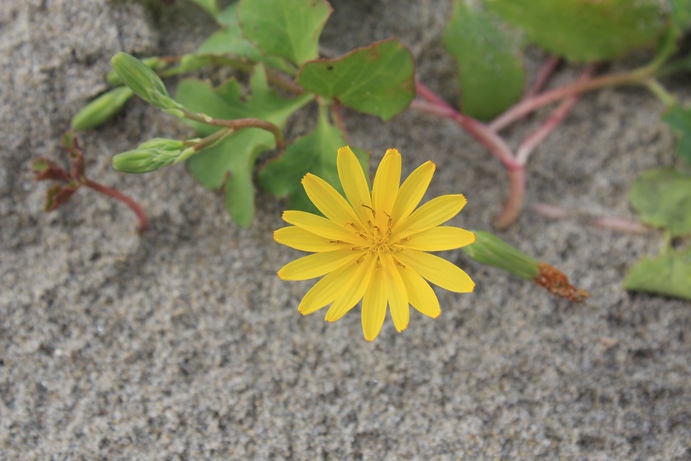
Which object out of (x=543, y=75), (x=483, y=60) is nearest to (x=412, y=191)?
(x=483, y=60)

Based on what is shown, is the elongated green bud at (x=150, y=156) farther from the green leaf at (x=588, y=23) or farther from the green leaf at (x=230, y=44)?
the green leaf at (x=588, y=23)

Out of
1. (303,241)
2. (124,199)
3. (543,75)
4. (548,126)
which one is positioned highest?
(543,75)

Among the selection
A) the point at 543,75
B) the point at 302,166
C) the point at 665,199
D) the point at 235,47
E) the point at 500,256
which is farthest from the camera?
the point at 543,75

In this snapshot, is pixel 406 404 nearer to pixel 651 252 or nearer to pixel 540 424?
pixel 540 424

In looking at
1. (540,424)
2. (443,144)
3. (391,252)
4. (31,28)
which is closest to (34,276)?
(31,28)

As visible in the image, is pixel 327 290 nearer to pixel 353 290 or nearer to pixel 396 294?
pixel 353 290

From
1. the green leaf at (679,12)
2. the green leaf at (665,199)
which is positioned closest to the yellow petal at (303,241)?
the green leaf at (665,199)
